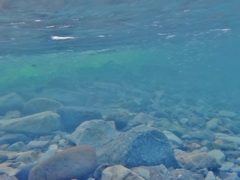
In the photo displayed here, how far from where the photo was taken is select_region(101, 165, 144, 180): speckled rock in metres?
6.61

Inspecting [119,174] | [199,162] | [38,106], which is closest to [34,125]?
[38,106]

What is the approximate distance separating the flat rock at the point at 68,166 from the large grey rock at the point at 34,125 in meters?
5.66

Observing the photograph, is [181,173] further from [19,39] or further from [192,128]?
[19,39]

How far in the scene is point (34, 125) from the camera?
497 inches

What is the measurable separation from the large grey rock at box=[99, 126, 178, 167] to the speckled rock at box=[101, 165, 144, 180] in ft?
2.53

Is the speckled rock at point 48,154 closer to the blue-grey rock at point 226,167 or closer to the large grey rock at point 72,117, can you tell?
the large grey rock at point 72,117

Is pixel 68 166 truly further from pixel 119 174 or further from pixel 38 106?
pixel 38 106

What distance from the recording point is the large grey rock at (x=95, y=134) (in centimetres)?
948

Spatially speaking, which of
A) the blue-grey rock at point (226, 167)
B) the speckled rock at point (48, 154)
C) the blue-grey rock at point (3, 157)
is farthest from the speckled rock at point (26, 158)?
the blue-grey rock at point (226, 167)

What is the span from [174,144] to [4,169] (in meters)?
6.07

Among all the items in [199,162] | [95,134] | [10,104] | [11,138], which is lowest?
[10,104]

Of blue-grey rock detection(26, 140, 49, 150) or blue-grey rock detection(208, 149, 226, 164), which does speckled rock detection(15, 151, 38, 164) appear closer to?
blue-grey rock detection(26, 140, 49, 150)

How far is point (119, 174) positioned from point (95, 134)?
3155 millimetres

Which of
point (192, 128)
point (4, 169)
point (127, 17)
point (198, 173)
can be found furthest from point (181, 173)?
point (127, 17)
